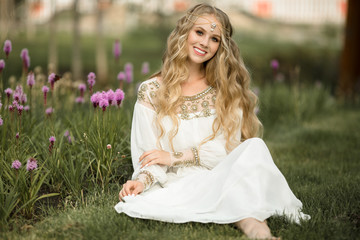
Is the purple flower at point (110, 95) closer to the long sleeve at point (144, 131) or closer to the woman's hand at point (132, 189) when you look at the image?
the long sleeve at point (144, 131)

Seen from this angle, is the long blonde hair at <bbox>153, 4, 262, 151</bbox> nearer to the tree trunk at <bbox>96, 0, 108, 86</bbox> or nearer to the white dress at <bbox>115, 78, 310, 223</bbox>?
the white dress at <bbox>115, 78, 310, 223</bbox>

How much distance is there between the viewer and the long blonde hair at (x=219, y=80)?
2.91m

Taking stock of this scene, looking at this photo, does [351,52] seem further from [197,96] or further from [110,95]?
[110,95]

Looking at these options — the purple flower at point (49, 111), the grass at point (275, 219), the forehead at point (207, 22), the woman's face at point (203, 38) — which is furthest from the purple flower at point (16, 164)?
the forehead at point (207, 22)

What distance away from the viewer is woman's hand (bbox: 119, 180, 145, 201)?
255cm

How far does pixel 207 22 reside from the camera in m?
2.91

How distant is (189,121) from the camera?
2.92 m

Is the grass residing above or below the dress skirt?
below

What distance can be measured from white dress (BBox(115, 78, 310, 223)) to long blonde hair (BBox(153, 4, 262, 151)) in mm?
73

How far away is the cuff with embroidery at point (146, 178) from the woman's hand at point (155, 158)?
0.19 feet

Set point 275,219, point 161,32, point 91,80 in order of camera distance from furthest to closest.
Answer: point 161,32 → point 91,80 → point 275,219

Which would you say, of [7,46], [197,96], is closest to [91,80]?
[7,46]

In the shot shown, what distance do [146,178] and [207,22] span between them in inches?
43.7

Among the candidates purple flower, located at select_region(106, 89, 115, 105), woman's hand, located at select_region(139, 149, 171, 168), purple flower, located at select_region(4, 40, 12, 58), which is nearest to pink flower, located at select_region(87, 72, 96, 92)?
purple flower, located at select_region(106, 89, 115, 105)
